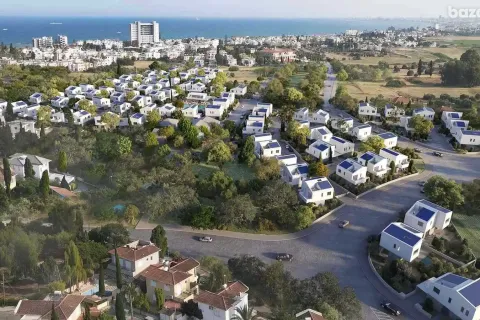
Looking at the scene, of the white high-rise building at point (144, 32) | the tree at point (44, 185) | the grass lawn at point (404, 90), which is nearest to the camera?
the tree at point (44, 185)

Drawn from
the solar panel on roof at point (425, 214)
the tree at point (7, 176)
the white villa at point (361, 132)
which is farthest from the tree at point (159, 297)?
the white villa at point (361, 132)

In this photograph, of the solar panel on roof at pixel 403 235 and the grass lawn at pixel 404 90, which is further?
the grass lawn at pixel 404 90

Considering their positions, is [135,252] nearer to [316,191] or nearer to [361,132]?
[316,191]

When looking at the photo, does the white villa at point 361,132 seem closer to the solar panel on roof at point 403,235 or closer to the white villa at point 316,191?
the white villa at point 316,191

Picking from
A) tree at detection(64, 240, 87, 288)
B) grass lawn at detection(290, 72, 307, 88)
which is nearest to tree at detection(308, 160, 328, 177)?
tree at detection(64, 240, 87, 288)

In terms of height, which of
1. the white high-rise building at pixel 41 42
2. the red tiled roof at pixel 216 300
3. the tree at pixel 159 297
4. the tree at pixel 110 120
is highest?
the white high-rise building at pixel 41 42

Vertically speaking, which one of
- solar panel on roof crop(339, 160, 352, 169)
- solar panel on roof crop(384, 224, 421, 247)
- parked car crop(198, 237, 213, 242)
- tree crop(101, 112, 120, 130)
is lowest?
parked car crop(198, 237, 213, 242)

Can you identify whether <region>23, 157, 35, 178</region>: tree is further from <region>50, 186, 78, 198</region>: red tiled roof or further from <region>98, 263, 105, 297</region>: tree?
<region>98, 263, 105, 297</region>: tree

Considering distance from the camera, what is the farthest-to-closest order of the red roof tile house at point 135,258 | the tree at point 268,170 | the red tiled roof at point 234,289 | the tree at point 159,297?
the tree at point 268,170
the red roof tile house at point 135,258
the tree at point 159,297
the red tiled roof at point 234,289
